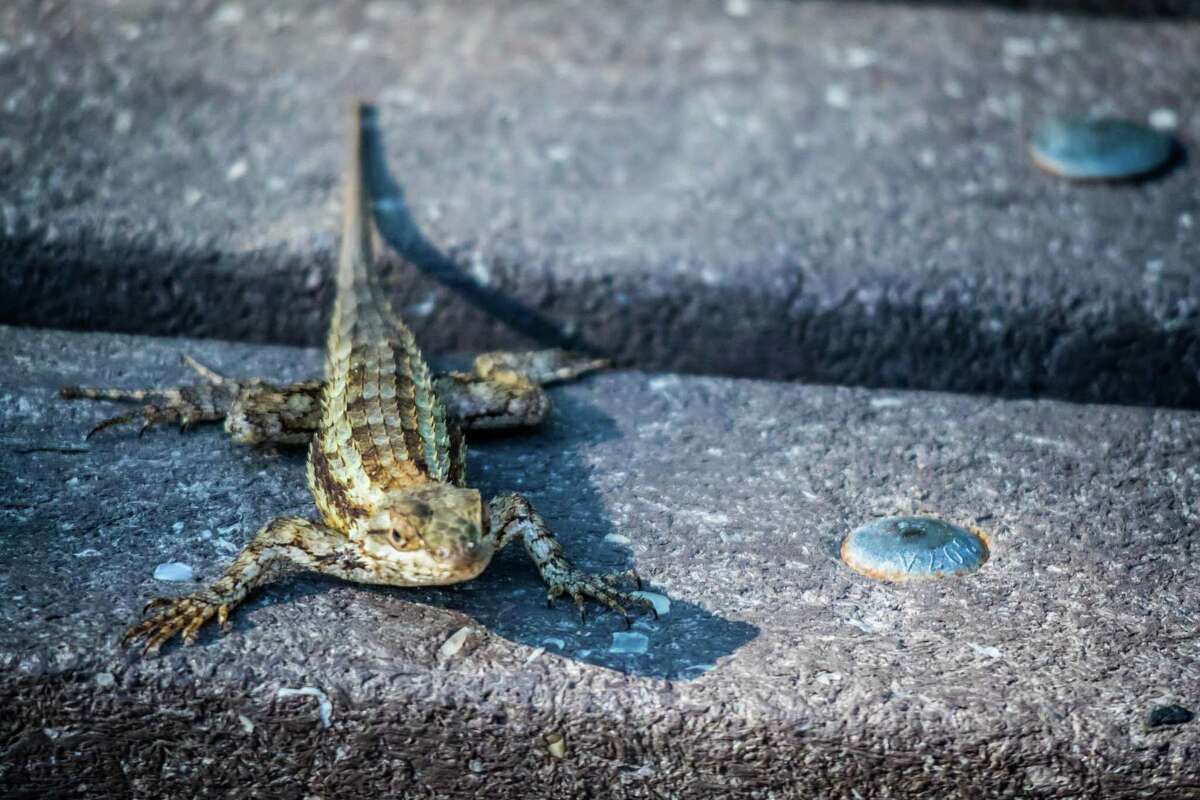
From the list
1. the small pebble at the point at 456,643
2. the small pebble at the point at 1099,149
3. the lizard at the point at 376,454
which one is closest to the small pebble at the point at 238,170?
the lizard at the point at 376,454

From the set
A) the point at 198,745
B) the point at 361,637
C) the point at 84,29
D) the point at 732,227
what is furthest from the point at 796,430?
the point at 84,29

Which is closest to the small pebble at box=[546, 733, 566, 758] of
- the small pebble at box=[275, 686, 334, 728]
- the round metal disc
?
the small pebble at box=[275, 686, 334, 728]

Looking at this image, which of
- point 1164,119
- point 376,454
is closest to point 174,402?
point 376,454

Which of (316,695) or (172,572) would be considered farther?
(172,572)

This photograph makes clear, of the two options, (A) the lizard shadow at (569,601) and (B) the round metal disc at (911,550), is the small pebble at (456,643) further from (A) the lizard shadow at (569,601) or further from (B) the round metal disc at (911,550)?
(B) the round metal disc at (911,550)

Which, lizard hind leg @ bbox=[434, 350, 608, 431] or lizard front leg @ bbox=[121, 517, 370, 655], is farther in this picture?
lizard hind leg @ bbox=[434, 350, 608, 431]

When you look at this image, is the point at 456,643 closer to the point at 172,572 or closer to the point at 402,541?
the point at 402,541

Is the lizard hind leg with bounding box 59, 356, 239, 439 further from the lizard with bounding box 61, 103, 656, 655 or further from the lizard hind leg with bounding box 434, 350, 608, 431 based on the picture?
the lizard hind leg with bounding box 434, 350, 608, 431
